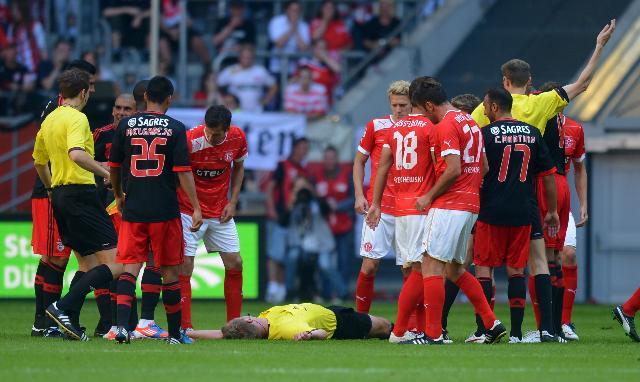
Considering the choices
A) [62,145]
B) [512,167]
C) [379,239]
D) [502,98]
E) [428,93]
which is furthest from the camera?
[379,239]

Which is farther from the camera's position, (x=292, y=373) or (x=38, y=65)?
(x=38, y=65)

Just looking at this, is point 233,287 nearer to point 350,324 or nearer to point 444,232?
point 350,324

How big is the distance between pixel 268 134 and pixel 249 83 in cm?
167

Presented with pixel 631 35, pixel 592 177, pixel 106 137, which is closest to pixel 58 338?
pixel 106 137

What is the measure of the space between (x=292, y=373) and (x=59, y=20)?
17362 millimetres

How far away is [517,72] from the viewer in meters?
12.5

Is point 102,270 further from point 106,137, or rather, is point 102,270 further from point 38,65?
point 38,65

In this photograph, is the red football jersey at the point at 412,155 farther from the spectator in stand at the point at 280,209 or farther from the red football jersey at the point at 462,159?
the spectator in stand at the point at 280,209

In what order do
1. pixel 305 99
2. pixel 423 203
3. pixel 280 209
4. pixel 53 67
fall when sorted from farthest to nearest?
pixel 53 67 → pixel 305 99 → pixel 280 209 → pixel 423 203

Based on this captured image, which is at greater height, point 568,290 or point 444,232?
point 444,232

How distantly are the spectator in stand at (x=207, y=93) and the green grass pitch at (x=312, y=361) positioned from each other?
1011 centimetres

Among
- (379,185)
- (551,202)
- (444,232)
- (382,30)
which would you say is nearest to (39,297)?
(379,185)

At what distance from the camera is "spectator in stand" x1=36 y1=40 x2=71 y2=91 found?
23.4 metres

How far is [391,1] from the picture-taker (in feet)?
82.4
